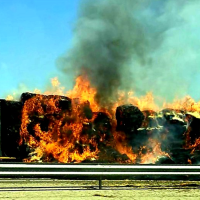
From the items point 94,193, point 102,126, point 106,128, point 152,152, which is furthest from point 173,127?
point 94,193

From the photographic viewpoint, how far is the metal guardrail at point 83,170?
1090 centimetres

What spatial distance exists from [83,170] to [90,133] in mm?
14784

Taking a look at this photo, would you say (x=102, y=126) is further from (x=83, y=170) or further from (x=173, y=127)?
(x=83, y=170)

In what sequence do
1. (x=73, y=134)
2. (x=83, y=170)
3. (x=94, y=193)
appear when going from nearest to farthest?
(x=94, y=193) < (x=83, y=170) < (x=73, y=134)

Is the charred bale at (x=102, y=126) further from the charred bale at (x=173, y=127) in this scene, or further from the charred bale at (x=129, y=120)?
the charred bale at (x=173, y=127)

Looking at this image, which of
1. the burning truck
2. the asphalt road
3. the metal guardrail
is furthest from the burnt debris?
the asphalt road

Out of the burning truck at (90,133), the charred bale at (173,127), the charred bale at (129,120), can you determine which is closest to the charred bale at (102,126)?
the burning truck at (90,133)

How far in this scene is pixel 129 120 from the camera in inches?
1110

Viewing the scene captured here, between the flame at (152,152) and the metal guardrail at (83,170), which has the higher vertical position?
the flame at (152,152)

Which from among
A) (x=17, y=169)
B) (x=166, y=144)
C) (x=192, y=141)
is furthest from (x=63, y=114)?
(x=17, y=169)

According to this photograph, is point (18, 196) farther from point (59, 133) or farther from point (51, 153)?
point (59, 133)

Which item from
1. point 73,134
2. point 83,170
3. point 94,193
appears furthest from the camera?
point 73,134

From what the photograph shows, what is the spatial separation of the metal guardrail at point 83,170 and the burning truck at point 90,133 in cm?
1116

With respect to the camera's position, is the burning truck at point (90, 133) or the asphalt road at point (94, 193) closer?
the asphalt road at point (94, 193)
